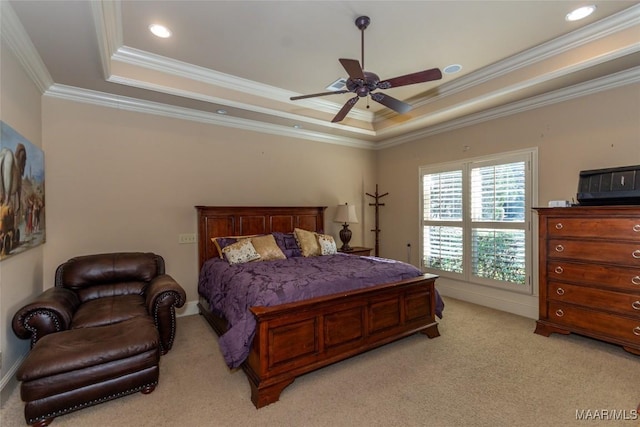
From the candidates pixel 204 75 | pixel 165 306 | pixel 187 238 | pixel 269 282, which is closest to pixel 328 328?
pixel 269 282

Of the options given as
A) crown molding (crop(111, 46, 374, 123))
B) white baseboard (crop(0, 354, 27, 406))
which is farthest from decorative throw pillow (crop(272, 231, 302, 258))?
white baseboard (crop(0, 354, 27, 406))

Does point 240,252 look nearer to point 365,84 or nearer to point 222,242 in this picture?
point 222,242

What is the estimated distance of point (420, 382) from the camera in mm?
2533

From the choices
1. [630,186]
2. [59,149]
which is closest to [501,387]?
[630,186]

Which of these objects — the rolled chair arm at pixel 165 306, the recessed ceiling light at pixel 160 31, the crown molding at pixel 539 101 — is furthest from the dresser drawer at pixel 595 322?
the recessed ceiling light at pixel 160 31

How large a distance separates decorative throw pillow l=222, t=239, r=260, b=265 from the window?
311cm

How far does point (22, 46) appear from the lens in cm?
254

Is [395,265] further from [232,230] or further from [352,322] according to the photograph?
[232,230]

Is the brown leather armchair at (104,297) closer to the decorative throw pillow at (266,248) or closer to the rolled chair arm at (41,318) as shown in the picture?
the rolled chair arm at (41,318)

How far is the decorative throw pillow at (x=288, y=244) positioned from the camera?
4371 millimetres

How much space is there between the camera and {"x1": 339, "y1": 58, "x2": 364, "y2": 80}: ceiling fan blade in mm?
2318

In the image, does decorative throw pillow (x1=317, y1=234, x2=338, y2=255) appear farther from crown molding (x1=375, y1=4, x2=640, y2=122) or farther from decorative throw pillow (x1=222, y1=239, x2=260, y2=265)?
crown molding (x1=375, y1=4, x2=640, y2=122)

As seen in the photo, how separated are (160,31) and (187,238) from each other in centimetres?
250

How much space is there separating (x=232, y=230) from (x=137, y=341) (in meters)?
2.27
